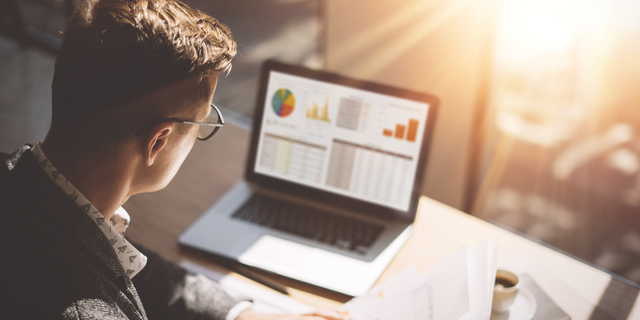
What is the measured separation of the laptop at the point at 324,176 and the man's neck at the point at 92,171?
37 cm

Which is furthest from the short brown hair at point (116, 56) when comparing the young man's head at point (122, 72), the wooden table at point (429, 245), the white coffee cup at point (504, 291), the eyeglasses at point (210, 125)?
the white coffee cup at point (504, 291)

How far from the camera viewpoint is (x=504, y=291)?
30.0 inches

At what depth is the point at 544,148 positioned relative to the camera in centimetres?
255

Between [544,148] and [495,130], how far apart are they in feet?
1.76

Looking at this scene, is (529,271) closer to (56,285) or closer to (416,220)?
(416,220)

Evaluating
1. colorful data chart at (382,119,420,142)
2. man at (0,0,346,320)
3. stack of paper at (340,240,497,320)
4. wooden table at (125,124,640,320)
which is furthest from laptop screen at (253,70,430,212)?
man at (0,0,346,320)

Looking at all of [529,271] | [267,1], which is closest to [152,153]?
[529,271]

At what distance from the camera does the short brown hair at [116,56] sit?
59 centimetres

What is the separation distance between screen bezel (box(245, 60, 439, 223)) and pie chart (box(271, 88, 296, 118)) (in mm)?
33

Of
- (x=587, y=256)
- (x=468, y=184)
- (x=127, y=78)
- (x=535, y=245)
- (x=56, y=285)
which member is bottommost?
(x=587, y=256)

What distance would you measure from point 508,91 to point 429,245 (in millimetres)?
1444

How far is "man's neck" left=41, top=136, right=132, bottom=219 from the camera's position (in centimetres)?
62

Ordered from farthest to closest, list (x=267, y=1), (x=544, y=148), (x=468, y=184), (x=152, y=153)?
(x=267, y=1), (x=544, y=148), (x=468, y=184), (x=152, y=153)

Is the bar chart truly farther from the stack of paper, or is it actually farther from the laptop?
the stack of paper
